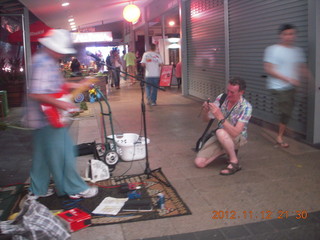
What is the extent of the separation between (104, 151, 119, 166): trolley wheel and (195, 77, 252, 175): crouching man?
3.82ft

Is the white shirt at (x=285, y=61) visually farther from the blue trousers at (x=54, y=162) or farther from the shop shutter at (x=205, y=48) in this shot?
the shop shutter at (x=205, y=48)

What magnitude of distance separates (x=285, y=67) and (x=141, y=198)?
312cm

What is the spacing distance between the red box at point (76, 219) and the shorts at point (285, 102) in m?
3.57

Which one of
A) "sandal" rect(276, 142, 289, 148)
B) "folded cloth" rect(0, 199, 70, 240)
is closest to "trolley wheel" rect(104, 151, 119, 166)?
"folded cloth" rect(0, 199, 70, 240)

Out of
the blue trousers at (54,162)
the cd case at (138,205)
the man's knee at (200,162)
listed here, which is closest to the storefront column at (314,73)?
the man's knee at (200,162)

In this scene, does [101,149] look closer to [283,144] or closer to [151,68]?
[283,144]

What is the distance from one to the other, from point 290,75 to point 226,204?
8.85ft

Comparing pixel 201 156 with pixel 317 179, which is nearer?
pixel 317 179

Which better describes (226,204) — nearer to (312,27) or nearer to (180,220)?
(180,220)

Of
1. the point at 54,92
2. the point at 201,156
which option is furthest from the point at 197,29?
the point at 54,92

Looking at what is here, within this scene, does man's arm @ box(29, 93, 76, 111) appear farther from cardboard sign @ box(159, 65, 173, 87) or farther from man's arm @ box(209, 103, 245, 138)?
cardboard sign @ box(159, 65, 173, 87)

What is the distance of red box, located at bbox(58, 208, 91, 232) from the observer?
357 centimetres

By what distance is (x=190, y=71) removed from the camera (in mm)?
12672

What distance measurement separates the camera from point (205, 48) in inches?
431
